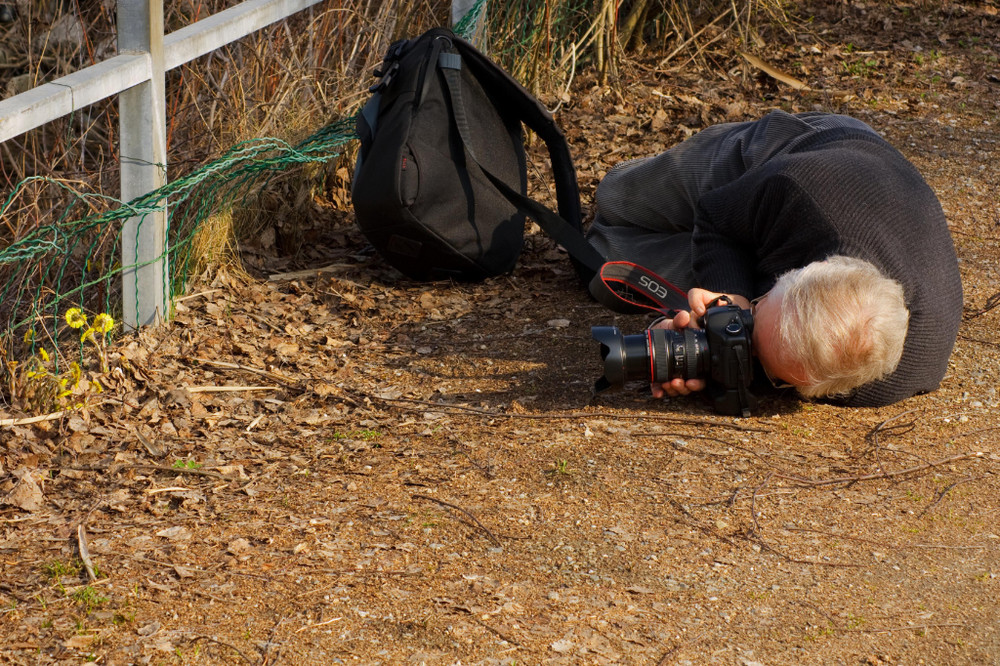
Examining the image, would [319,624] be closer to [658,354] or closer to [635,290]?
[658,354]

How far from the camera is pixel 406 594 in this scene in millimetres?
2033

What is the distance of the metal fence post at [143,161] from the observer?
2.84m

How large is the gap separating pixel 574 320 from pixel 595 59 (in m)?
2.54

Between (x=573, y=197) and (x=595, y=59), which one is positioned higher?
(x=595, y=59)

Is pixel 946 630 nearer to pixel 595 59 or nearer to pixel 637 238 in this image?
pixel 637 238

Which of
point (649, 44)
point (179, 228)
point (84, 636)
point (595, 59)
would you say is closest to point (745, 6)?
point (649, 44)

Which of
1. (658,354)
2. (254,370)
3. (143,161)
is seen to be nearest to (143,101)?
(143,161)

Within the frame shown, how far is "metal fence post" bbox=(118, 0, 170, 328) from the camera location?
2842mm

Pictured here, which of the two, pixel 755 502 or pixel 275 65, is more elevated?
pixel 275 65

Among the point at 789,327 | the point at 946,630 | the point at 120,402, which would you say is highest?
the point at 789,327

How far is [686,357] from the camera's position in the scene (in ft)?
8.79

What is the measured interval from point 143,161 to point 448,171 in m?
1.09

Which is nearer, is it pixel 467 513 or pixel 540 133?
pixel 467 513

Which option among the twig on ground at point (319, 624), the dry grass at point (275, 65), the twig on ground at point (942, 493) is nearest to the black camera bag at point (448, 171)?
the dry grass at point (275, 65)
